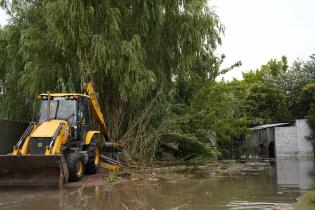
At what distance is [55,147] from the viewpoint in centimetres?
1137

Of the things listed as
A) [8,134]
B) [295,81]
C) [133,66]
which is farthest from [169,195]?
[295,81]

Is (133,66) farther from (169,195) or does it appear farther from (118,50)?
(169,195)

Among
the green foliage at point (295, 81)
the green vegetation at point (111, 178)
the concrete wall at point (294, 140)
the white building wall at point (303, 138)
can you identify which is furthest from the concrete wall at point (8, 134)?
the green foliage at point (295, 81)

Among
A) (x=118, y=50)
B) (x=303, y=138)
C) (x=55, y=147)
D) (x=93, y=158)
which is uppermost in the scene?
(x=118, y=50)

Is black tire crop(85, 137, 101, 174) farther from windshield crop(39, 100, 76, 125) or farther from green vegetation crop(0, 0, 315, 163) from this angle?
green vegetation crop(0, 0, 315, 163)

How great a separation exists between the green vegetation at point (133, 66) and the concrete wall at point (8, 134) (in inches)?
36.0

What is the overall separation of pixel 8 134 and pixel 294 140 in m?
15.6

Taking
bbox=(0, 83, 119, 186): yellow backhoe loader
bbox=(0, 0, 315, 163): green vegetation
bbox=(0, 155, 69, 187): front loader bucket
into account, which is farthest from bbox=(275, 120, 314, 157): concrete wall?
bbox=(0, 155, 69, 187): front loader bucket

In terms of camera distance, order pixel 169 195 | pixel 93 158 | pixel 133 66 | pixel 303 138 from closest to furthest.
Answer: pixel 169 195
pixel 93 158
pixel 133 66
pixel 303 138

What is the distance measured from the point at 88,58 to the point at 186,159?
666cm

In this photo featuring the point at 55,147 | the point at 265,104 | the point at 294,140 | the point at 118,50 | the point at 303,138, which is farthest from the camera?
the point at 265,104

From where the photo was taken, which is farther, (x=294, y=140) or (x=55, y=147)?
(x=294, y=140)

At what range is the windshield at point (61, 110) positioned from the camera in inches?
507

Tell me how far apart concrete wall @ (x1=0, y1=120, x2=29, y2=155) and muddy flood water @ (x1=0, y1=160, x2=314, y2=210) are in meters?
5.78
